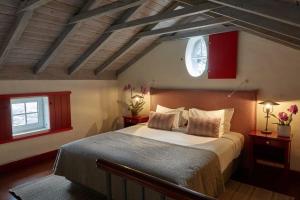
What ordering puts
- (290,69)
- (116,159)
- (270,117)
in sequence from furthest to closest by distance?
(270,117) < (290,69) < (116,159)

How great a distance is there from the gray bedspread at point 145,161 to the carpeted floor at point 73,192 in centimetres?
21

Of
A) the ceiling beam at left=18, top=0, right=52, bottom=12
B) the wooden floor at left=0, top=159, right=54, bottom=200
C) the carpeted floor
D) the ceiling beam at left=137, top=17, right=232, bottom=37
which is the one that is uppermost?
the ceiling beam at left=137, top=17, right=232, bottom=37

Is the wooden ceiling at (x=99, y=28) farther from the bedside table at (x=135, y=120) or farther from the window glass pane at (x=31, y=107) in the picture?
the bedside table at (x=135, y=120)

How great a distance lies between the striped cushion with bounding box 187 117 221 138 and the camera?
3.17m

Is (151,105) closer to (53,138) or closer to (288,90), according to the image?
(53,138)

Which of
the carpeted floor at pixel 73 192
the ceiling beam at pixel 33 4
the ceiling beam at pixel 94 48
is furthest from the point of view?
the ceiling beam at pixel 94 48

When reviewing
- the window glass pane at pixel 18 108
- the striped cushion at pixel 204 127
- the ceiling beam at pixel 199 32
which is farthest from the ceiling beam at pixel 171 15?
the window glass pane at pixel 18 108

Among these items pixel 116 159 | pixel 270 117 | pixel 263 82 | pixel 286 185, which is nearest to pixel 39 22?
pixel 116 159

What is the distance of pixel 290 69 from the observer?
Answer: 3.09 metres

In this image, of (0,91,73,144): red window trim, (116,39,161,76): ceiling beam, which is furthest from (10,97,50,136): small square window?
(116,39,161,76): ceiling beam

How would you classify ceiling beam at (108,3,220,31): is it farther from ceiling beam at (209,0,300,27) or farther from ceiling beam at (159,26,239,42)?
ceiling beam at (159,26,239,42)

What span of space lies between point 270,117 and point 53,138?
3.75 m

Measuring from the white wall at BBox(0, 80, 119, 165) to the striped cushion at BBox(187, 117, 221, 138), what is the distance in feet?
7.72

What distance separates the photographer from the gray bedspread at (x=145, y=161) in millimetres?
2102
